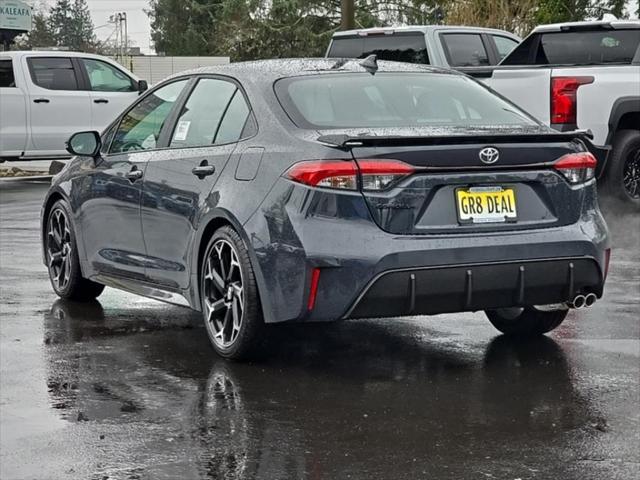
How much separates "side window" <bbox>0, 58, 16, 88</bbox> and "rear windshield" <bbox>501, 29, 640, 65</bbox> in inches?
338

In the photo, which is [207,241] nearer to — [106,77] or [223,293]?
[223,293]

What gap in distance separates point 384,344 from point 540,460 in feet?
8.04

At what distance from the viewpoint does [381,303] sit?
6.56 metres

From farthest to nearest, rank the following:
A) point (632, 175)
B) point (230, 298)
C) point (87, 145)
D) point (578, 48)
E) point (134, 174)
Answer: point (578, 48)
point (632, 175)
point (87, 145)
point (134, 174)
point (230, 298)

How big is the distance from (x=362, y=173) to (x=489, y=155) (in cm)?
66

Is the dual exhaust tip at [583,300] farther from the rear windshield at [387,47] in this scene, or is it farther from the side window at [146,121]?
the rear windshield at [387,47]

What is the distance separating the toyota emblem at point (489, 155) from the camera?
674 cm

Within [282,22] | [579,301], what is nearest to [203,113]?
[579,301]

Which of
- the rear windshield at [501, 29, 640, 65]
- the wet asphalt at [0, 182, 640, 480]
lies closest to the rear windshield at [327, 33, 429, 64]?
the rear windshield at [501, 29, 640, 65]

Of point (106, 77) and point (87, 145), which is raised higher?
point (87, 145)

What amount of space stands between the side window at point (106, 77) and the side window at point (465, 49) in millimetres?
6433

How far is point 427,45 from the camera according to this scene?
56.1 ft

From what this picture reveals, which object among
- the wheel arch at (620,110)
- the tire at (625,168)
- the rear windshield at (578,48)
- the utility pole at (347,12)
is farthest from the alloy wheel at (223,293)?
the utility pole at (347,12)

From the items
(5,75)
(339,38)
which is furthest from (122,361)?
(5,75)
